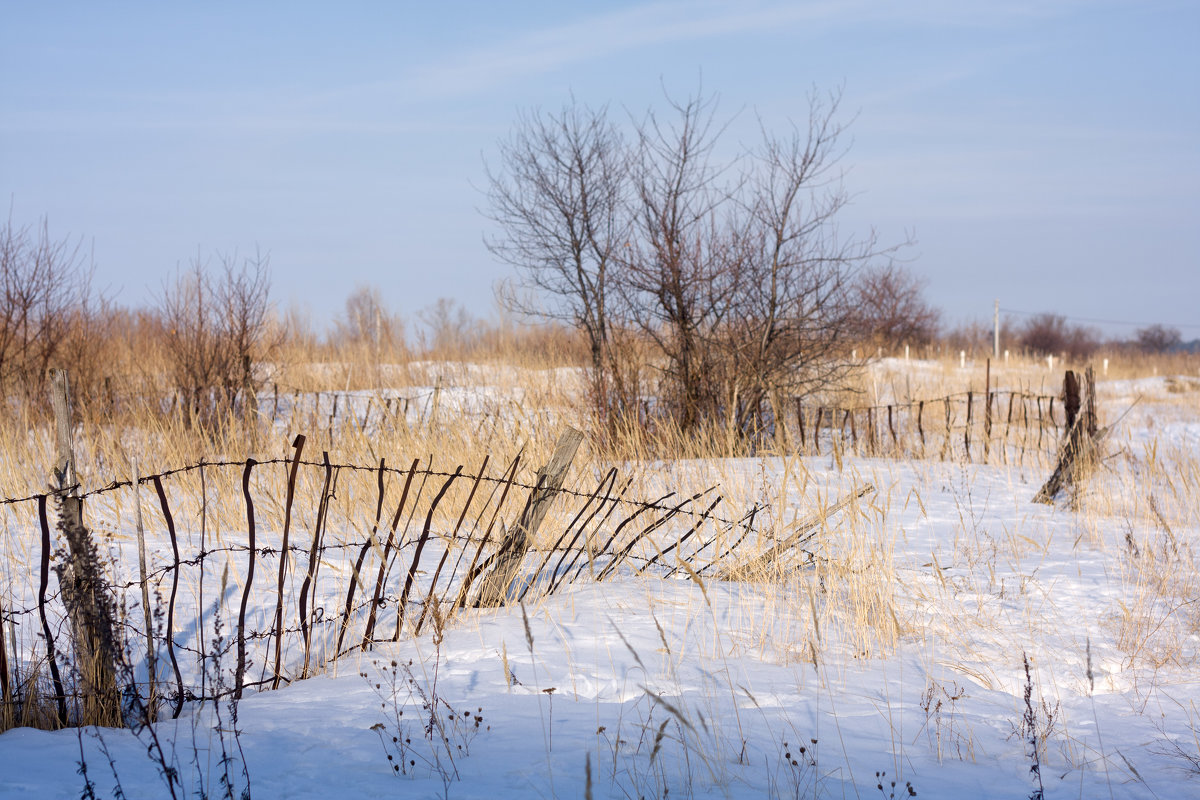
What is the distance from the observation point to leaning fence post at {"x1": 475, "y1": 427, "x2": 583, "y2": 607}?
11.0 feet

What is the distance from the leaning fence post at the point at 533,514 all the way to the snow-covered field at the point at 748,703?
164mm

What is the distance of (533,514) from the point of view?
3365mm

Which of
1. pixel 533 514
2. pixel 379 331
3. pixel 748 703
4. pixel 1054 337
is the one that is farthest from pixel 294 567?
pixel 1054 337

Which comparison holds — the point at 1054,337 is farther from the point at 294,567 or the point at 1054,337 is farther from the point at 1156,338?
the point at 294,567

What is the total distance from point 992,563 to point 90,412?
8.81 metres

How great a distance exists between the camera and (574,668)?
297 cm

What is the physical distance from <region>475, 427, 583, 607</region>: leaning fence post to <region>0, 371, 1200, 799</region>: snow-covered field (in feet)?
0.54

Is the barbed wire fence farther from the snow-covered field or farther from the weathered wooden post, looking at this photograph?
the snow-covered field

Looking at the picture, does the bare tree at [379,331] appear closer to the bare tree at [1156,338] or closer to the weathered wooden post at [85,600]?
the weathered wooden post at [85,600]

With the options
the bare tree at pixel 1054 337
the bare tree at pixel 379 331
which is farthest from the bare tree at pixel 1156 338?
the bare tree at pixel 379 331

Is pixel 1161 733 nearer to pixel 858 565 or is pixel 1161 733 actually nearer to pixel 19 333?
pixel 858 565

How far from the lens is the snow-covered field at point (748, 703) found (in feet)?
7.31

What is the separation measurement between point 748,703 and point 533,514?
1.09m

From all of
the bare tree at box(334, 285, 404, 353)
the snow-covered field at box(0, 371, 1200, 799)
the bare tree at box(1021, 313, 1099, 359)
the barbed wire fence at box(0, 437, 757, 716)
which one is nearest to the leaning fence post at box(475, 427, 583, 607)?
the barbed wire fence at box(0, 437, 757, 716)
